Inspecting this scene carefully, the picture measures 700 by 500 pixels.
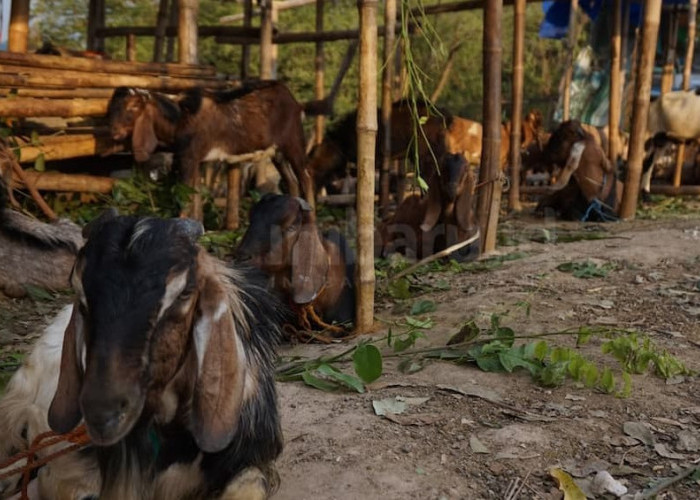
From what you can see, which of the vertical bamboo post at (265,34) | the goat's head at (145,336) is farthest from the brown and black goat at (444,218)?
the goat's head at (145,336)

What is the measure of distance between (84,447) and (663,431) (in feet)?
7.26

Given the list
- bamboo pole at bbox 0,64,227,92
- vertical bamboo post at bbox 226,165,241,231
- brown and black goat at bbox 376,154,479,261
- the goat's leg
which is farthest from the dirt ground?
vertical bamboo post at bbox 226,165,241,231

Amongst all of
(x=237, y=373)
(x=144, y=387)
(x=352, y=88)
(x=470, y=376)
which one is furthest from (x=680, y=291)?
(x=352, y=88)

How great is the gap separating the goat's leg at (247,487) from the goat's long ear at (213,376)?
9.9 inches

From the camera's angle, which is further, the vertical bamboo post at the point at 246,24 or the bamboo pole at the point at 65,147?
the vertical bamboo post at the point at 246,24

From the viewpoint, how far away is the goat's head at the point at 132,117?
7.94 metres

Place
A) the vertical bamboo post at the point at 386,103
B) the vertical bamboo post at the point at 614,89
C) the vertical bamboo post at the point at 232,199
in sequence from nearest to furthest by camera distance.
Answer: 1. the vertical bamboo post at the point at 386,103
2. the vertical bamboo post at the point at 232,199
3. the vertical bamboo post at the point at 614,89


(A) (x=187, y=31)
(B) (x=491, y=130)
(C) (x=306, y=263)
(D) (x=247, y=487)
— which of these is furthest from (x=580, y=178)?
(D) (x=247, y=487)

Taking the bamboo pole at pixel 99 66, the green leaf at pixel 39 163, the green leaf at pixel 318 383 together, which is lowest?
the green leaf at pixel 318 383

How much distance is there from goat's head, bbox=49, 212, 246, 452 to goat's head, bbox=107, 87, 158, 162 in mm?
5869

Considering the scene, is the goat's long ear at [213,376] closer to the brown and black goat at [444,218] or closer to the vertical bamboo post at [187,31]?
the brown and black goat at [444,218]

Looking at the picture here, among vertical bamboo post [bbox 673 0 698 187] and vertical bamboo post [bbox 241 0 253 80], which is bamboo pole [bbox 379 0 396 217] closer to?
vertical bamboo post [bbox 241 0 253 80]

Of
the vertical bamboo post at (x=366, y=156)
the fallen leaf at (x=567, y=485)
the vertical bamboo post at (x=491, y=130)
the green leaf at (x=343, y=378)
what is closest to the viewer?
the fallen leaf at (x=567, y=485)

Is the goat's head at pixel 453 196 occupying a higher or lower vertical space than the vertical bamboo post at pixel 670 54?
lower
